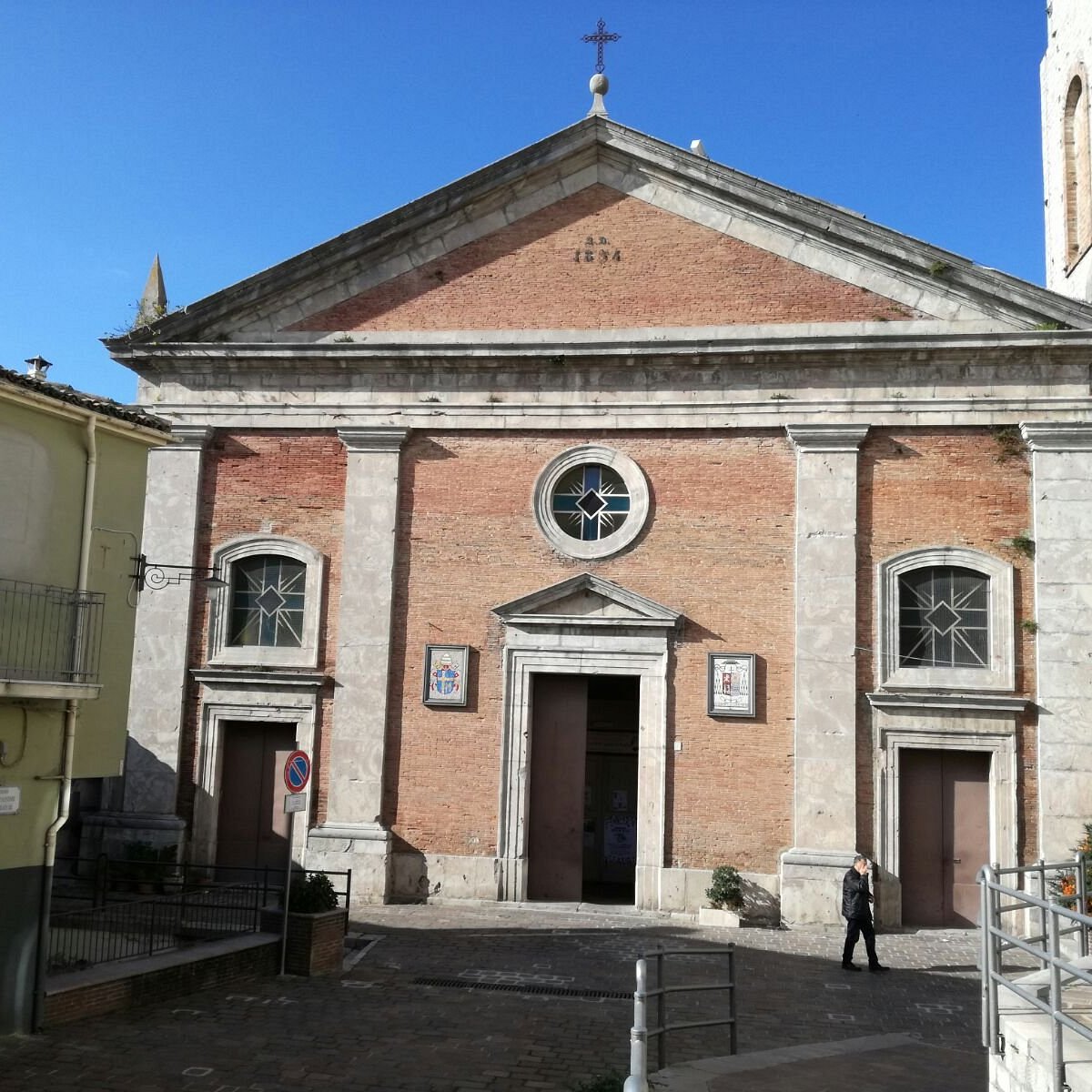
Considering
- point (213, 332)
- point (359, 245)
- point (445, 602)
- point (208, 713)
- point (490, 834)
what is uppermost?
point (359, 245)

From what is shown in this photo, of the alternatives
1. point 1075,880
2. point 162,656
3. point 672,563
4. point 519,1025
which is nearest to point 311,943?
point 519,1025

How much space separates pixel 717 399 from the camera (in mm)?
17016

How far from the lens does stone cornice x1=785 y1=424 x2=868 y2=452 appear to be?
54.3 feet

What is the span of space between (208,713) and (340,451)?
4.43 metres

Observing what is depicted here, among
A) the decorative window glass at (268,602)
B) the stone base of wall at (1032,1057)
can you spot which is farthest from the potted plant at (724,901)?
the stone base of wall at (1032,1057)

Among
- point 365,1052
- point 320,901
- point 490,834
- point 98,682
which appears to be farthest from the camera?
point 490,834

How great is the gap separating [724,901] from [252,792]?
721 centimetres

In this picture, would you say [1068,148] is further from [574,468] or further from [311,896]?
[311,896]

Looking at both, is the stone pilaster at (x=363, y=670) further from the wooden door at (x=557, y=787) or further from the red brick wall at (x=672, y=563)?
the wooden door at (x=557, y=787)

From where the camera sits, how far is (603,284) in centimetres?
1769

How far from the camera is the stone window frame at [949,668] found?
1585 cm

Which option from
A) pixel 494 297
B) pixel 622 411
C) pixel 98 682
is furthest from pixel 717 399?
pixel 98 682

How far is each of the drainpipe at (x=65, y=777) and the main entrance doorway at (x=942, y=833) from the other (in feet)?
35.5

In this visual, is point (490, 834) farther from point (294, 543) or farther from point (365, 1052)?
point (365, 1052)
